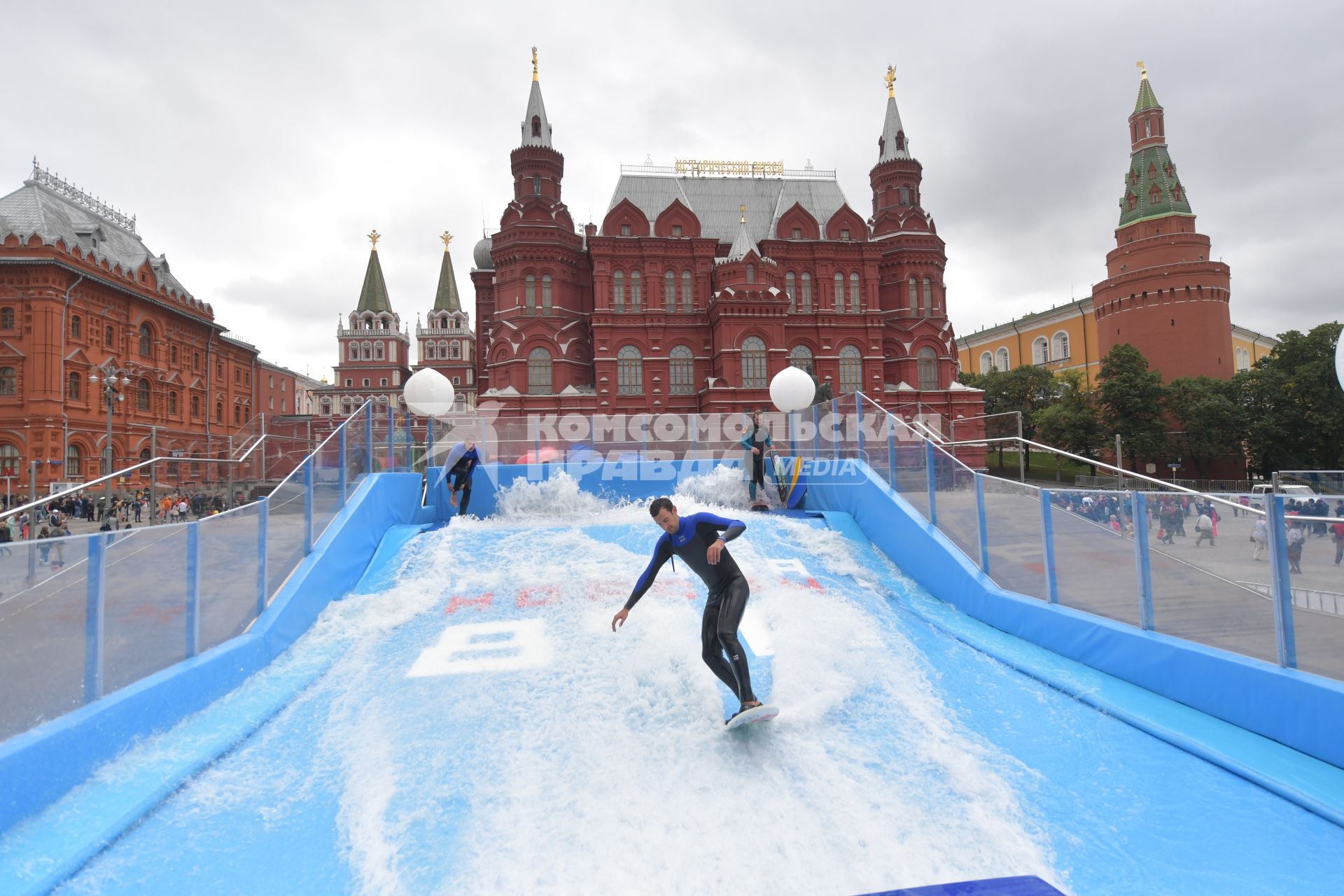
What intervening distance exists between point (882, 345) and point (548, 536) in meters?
36.0

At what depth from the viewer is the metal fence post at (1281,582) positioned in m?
5.15

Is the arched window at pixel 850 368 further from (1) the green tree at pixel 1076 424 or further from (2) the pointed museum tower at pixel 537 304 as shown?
(1) the green tree at pixel 1076 424

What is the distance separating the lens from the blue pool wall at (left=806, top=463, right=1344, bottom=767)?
493 centimetres

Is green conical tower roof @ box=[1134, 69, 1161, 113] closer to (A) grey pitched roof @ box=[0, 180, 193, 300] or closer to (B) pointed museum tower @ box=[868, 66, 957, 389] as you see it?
(B) pointed museum tower @ box=[868, 66, 957, 389]

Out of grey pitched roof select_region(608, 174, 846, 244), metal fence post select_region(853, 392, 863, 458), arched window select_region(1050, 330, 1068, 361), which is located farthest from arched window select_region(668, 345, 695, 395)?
arched window select_region(1050, 330, 1068, 361)

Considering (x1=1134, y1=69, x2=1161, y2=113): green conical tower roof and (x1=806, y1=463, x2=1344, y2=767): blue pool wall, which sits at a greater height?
(x1=1134, y1=69, x2=1161, y2=113): green conical tower roof

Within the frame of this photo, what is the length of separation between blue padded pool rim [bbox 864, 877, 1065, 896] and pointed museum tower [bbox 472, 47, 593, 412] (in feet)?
121

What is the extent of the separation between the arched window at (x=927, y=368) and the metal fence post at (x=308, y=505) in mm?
41037

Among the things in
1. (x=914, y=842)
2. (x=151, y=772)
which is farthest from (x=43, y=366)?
(x=914, y=842)

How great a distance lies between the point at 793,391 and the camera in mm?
16672

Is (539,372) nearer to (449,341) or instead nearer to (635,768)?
(635,768)

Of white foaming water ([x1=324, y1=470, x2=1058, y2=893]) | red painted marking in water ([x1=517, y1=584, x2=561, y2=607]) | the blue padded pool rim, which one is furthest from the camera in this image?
red painted marking in water ([x1=517, y1=584, x2=561, y2=607])

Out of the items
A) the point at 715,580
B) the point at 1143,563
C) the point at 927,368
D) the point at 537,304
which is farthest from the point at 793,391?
the point at 927,368

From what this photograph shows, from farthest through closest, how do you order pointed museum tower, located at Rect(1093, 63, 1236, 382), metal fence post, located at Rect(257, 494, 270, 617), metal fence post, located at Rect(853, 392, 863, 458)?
pointed museum tower, located at Rect(1093, 63, 1236, 382), metal fence post, located at Rect(853, 392, 863, 458), metal fence post, located at Rect(257, 494, 270, 617)
